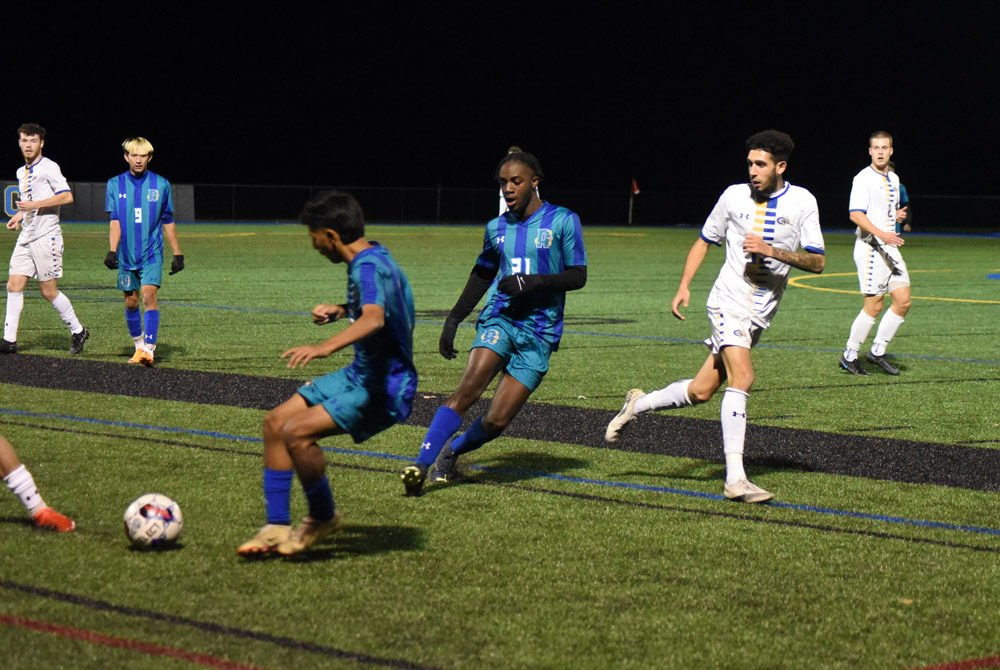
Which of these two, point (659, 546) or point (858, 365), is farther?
point (858, 365)

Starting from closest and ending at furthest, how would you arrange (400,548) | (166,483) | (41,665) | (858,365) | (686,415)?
(41,665) → (400,548) → (166,483) → (686,415) → (858,365)

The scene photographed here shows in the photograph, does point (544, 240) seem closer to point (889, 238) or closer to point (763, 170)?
point (763, 170)

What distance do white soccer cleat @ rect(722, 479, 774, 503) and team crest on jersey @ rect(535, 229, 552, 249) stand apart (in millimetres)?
1617

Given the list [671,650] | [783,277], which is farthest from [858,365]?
[671,650]

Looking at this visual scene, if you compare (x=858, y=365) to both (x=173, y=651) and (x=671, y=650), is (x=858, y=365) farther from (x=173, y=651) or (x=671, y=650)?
(x=173, y=651)

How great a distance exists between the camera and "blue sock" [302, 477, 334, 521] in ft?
17.3

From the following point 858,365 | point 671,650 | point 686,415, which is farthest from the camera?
point 858,365

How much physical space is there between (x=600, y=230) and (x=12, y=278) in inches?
1612

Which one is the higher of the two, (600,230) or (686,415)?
(686,415)

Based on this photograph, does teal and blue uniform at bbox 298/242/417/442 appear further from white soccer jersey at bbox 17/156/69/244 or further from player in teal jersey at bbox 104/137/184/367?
white soccer jersey at bbox 17/156/69/244

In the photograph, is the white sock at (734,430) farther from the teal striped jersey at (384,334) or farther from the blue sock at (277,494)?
the blue sock at (277,494)

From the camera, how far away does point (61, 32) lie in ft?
171

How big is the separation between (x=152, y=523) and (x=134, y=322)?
22.4ft

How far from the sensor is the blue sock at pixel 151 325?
1138 cm
